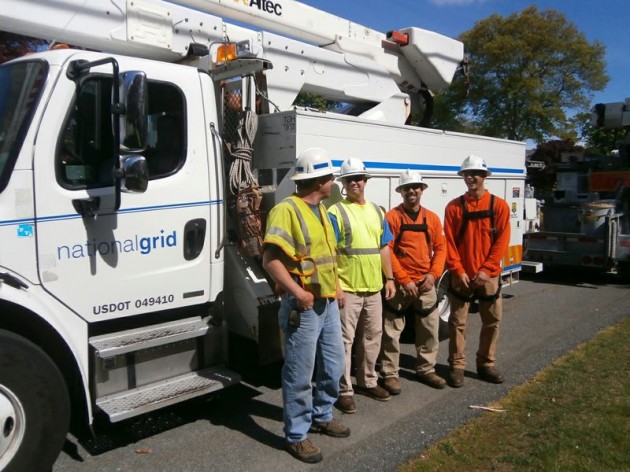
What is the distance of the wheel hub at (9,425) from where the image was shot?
3.07m

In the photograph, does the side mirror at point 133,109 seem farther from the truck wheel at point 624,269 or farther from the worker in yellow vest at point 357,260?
the truck wheel at point 624,269

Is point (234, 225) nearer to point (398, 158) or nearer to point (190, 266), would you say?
point (190, 266)

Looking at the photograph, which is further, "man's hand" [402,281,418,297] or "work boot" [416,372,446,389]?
"work boot" [416,372,446,389]

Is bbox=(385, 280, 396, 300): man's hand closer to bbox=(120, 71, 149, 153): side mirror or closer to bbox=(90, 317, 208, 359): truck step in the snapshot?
bbox=(90, 317, 208, 359): truck step

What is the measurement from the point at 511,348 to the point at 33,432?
16.1 feet

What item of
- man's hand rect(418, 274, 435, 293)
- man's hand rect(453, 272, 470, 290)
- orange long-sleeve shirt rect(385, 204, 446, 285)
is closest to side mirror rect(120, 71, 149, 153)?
orange long-sleeve shirt rect(385, 204, 446, 285)

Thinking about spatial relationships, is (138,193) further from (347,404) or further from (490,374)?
(490,374)

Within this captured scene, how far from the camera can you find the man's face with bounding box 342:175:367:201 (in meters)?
4.46

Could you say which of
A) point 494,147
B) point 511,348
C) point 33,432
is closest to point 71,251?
point 33,432

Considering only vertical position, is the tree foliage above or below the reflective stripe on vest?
above

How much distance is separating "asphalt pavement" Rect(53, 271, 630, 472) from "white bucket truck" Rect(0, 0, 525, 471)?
15.3 inches

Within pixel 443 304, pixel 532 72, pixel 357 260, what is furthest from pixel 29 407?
pixel 532 72

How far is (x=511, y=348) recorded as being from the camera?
6.32 metres

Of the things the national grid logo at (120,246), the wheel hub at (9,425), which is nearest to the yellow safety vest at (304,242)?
the national grid logo at (120,246)
